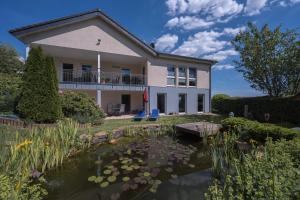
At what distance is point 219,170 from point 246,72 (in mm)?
14008

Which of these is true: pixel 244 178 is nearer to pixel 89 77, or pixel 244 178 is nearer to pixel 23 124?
pixel 23 124

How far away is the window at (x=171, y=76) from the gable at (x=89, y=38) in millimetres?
2974

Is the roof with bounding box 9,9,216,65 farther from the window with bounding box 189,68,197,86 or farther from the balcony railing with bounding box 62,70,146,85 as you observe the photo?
the balcony railing with bounding box 62,70,146,85

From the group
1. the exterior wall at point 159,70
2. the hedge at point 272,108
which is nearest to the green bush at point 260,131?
the hedge at point 272,108

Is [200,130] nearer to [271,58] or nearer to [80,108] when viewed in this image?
[80,108]

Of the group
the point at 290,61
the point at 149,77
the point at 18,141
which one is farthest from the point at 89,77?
the point at 290,61

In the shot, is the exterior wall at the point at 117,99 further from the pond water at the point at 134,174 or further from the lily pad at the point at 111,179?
the lily pad at the point at 111,179

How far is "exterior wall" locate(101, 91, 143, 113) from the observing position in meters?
16.7

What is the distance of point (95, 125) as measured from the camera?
10945 millimetres

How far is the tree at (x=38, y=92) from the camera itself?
9070 mm

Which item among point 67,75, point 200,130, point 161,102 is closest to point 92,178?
point 200,130

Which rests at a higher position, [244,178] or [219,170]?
[244,178]

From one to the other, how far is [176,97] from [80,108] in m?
9.16

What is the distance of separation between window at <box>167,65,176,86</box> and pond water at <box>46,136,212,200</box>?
993 centimetres
